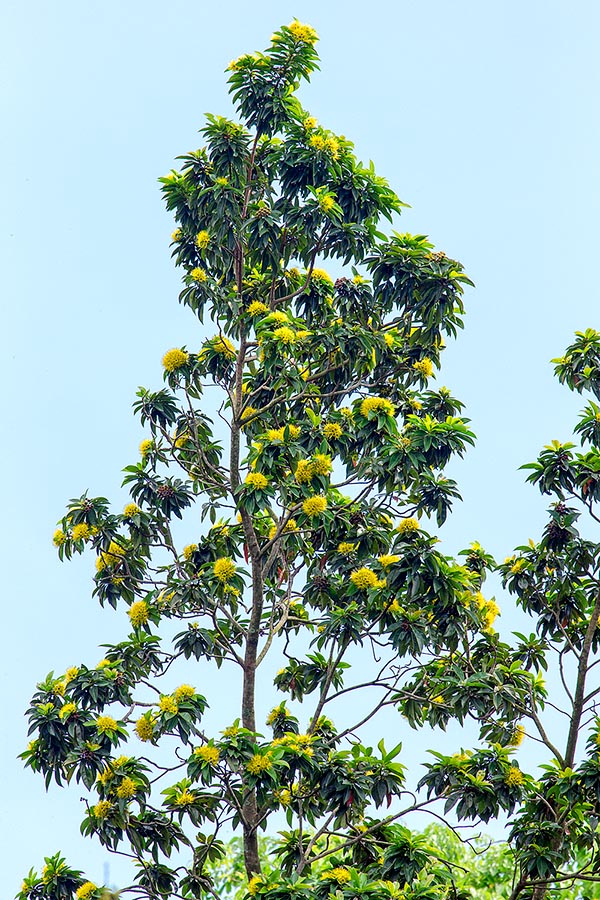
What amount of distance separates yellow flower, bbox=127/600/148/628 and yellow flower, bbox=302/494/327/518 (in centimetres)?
164

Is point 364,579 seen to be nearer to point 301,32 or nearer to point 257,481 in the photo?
point 257,481

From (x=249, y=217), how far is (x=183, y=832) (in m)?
4.56

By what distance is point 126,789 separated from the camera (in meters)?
7.60

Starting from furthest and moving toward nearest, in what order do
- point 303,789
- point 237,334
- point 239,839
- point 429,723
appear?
point 239,839, point 237,334, point 429,723, point 303,789

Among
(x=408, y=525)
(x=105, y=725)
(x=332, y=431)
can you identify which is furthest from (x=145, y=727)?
(x=332, y=431)

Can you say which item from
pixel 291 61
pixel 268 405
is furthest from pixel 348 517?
pixel 291 61

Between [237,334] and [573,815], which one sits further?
[237,334]

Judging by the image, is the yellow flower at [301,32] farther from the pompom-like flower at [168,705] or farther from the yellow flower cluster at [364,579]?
the pompom-like flower at [168,705]

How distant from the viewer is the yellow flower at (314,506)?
26.0 feet

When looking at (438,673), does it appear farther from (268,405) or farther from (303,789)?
(268,405)

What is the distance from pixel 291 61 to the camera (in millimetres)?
8750

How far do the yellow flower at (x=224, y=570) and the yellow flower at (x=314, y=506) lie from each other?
2.84 feet

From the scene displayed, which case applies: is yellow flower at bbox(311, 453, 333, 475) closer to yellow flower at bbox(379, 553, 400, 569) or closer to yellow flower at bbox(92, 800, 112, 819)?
yellow flower at bbox(379, 553, 400, 569)

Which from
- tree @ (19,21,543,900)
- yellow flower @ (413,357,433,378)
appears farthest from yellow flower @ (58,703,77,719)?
yellow flower @ (413,357,433,378)
